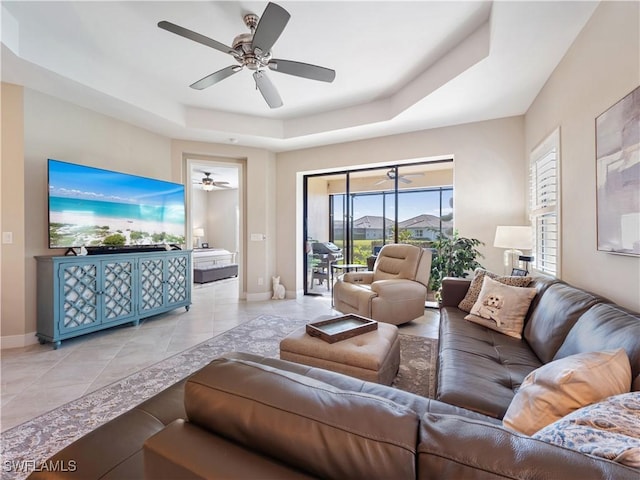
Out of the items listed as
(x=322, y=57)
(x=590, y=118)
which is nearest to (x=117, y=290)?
(x=322, y=57)

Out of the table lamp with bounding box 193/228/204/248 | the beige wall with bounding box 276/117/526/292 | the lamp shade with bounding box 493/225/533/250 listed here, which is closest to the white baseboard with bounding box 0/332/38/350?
the beige wall with bounding box 276/117/526/292

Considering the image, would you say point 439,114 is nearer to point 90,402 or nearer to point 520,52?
point 520,52

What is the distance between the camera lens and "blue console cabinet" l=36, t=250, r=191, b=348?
286cm

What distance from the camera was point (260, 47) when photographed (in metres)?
2.23

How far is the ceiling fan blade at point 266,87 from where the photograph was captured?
260cm

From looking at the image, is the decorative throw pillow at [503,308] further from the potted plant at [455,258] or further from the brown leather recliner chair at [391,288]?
the potted plant at [455,258]

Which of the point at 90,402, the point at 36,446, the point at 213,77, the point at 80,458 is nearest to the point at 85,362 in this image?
the point at 90,402

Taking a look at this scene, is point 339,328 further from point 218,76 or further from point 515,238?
point 218,76

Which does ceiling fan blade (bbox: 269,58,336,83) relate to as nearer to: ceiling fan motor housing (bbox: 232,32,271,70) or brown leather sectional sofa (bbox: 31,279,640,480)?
ceiling fan motor housing (bbox: 232,32,271,70)

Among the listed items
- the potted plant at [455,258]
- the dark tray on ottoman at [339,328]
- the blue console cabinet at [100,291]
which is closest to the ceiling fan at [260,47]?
the dark tray on ottoman at [339,328]

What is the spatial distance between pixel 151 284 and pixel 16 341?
1.29 metres

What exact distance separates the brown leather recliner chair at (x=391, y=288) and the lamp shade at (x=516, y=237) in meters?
0.91

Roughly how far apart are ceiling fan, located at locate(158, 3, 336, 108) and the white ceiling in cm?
30

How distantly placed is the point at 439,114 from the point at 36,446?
458cm
